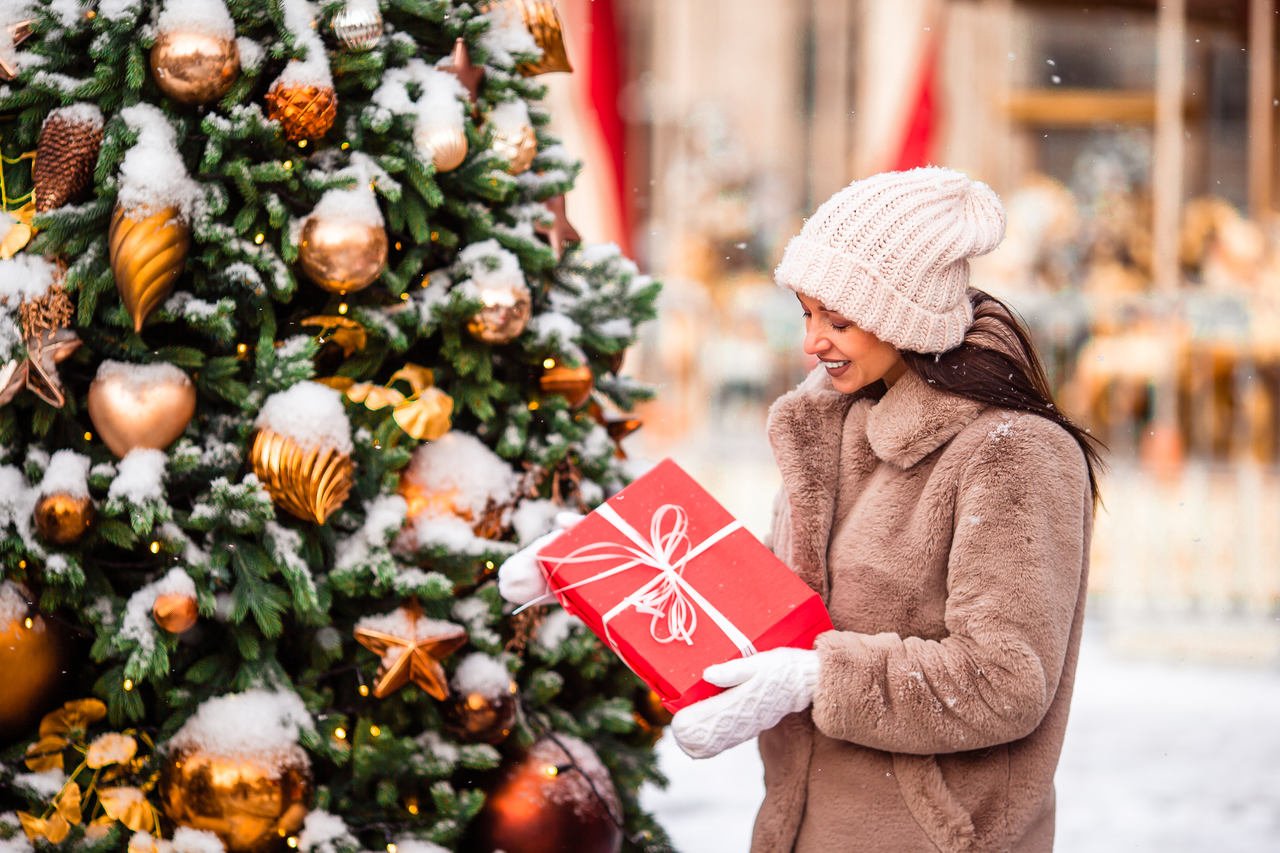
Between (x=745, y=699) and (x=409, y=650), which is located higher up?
(x=745, y=699)

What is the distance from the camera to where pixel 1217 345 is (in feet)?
21.7

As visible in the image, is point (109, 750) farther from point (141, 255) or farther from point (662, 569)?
point (662, 569)

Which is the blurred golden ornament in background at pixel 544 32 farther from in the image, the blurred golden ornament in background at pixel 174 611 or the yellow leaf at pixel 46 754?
the yellow leaf at pixel 46 754

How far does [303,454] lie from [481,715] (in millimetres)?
486

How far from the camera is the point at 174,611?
1.80 metres

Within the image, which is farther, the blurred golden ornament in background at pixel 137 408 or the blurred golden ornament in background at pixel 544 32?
the blurred golden ornament in background at pixel 544 32

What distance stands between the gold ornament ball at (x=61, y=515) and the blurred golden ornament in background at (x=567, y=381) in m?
0.71

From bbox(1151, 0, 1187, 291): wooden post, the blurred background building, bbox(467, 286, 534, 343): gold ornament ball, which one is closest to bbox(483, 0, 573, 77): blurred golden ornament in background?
bbox(467, 286, 534, 343): gold ornament ball

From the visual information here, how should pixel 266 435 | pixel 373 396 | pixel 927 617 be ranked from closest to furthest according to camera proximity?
pixel 927 617, pixel 266 435, pixel 373 396

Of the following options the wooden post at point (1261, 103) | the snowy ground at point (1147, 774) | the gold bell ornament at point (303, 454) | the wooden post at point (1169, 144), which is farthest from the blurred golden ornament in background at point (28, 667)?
the wooden post at point (1261, 103)

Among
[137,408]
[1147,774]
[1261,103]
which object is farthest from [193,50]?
[1261,103]

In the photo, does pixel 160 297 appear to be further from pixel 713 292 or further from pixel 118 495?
pixel 713 292

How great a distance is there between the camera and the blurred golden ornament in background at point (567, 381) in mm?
2150

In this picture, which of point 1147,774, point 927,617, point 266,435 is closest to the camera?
point 927,617
